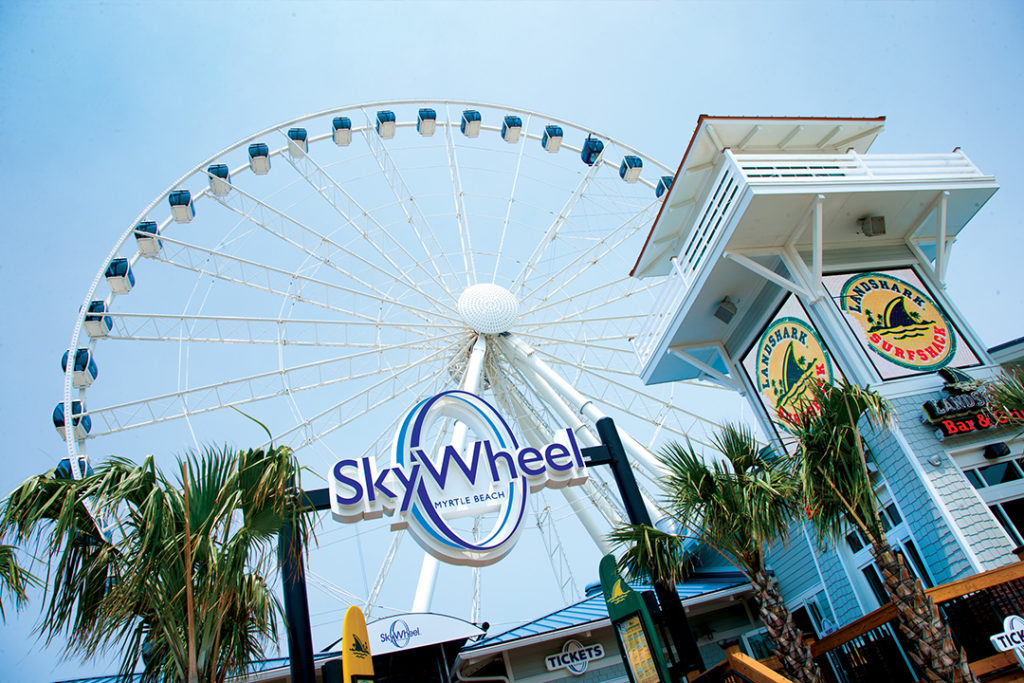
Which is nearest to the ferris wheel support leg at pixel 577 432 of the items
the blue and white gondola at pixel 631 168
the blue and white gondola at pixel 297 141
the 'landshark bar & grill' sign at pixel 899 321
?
the 'landshark bar & grill' sign at pixel 899 321

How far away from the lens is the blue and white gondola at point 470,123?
2255cm

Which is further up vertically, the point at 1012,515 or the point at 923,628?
the point at 1012,515

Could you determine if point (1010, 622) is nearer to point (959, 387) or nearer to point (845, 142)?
point (959, 387)

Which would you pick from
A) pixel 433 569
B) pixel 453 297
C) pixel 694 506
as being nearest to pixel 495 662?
pixel 433 569

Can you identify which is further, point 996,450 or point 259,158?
point 259,158

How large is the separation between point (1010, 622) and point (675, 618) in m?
3.90

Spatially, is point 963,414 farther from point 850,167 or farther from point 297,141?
point 297,141

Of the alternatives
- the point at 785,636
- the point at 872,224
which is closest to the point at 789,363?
the point at 872,224

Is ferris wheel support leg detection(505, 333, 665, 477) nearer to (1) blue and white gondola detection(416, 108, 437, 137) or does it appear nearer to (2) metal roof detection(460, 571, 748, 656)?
(2) metal roof detection(460, 571, 748, 656)

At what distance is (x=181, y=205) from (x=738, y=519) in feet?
55.7

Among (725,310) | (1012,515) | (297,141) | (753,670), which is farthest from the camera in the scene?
(297,141)

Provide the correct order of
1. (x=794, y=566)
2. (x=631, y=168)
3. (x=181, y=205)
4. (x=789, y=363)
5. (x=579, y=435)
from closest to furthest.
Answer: (x=789, y=363), (x=794, y=566), (x=579, y=435), (x=181, y=205), (x=631, y=168)

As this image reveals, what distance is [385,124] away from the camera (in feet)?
72.0

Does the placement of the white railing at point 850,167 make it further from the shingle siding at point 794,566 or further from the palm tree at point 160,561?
the palm tree at point 160,561
